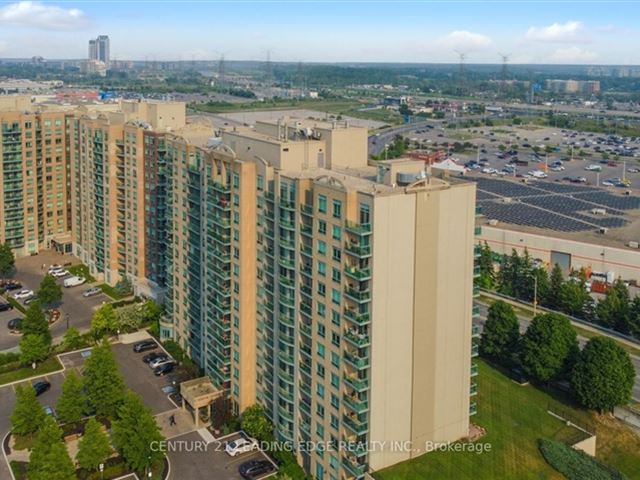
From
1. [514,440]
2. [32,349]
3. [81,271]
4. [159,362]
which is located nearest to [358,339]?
[514,440]

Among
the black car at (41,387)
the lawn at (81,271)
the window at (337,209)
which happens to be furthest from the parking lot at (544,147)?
the black car at (41,387)

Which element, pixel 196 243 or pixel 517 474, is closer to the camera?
pixel 517 474

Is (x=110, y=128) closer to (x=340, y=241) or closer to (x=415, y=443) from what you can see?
(x=340, y=241)

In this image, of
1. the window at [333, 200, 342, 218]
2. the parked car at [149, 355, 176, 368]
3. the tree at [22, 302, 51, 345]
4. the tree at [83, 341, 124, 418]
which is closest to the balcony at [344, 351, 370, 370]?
the window at [333, 200, 342, 218]

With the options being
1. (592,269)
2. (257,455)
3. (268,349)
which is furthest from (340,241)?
(592,269)

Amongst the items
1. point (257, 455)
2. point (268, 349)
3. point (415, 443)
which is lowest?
point (257, 455)

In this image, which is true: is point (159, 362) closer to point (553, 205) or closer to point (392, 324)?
point (392, 324)

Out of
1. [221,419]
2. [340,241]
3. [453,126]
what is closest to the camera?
[340,241]

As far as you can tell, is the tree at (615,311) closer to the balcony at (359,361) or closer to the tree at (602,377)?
the tree at (602,377)
